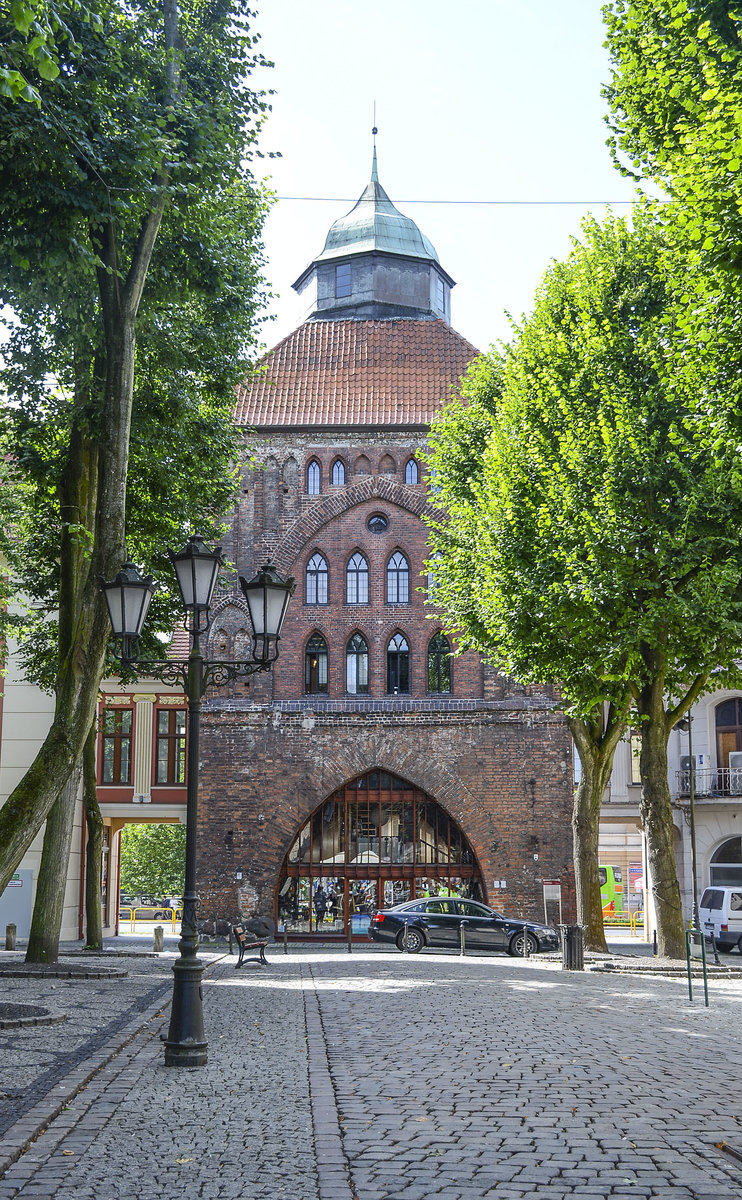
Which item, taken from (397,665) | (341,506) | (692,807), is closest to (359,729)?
(397,665)

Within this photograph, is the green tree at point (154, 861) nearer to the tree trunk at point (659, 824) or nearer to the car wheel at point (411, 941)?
the car wheel at point (411, 941)

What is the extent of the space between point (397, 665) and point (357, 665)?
1.13 metres

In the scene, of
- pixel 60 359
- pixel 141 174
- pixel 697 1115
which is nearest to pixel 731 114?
pixel 141 174

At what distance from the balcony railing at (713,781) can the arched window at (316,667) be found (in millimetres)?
12110

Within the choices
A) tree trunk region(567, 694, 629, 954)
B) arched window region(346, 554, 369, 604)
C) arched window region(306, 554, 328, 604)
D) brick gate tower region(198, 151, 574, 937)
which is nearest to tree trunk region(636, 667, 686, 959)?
tree trunk region(567, 694, 629, 954)

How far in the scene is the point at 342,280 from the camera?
4134cm

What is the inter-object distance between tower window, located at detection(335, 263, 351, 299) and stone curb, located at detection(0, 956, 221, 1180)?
3234 centimetres

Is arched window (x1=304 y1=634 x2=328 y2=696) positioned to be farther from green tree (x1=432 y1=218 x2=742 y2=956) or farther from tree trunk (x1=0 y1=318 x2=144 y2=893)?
tree trunk (x1=0 y1=318 x2=144 y2=893)

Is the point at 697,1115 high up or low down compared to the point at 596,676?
down

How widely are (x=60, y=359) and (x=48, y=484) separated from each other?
2.64 metres

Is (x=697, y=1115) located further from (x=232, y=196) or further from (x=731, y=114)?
(x=232, y=196)

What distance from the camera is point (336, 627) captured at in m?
35.1

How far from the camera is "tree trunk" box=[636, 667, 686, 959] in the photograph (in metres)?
21.9

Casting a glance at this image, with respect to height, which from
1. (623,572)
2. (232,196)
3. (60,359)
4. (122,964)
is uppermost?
(232,196)
